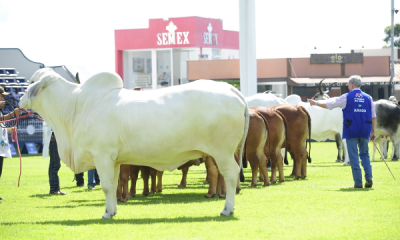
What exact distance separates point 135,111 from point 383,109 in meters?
13.4

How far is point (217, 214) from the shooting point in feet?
29.7

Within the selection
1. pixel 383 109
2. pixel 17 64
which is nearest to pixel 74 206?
pixel 383 109

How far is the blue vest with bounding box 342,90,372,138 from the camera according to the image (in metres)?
11.6

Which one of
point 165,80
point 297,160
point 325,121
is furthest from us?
point 165,80

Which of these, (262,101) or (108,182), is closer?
(108,182)

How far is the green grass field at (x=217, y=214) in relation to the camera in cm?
750

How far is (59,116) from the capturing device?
31.1 ft

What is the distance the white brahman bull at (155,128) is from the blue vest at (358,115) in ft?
10.6

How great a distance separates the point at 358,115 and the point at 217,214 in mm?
4118

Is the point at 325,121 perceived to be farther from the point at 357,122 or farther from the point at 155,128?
the point at 155,128

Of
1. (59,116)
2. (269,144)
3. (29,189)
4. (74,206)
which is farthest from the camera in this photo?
(29,189)

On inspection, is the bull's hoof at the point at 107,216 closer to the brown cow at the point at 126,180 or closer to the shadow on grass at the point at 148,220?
the shadow on grass at the point at 148,220

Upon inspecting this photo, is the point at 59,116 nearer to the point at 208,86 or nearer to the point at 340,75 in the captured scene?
the point at 208,86

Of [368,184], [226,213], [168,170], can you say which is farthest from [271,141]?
[226,213]
